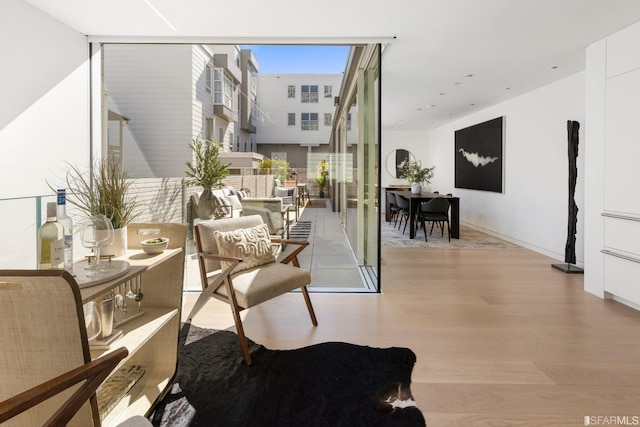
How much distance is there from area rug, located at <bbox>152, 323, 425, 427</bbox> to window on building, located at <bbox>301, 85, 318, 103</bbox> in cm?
271

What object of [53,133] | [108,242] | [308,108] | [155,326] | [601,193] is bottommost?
[155,326]

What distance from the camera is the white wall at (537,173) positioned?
16.0 ft

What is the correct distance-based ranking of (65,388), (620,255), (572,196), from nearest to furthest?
(65,388)
(620,255)
(572,196)

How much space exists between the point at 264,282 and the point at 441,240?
15.9ft

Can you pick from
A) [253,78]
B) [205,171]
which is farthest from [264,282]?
[253,78]

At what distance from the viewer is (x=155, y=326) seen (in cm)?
182

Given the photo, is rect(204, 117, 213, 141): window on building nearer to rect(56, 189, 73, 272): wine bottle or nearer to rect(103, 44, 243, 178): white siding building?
rect(103, 44, 243, 178): white siding building

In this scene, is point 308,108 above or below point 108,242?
above

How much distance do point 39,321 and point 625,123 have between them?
14.3 ft

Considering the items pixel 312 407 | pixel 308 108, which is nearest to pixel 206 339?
pixel 312 407

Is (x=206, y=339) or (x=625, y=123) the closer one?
(x=206, y=339)

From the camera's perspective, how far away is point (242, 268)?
9.44 feet

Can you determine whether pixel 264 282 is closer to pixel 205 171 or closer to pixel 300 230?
pixel 300 230

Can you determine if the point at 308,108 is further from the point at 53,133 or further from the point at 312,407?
the point at 312,407
